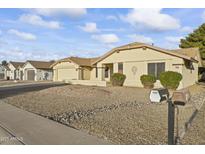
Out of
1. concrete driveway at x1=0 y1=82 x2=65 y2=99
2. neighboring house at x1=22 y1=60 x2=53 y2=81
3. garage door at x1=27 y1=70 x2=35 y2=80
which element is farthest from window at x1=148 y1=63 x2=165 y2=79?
garage door at x1=27 y1=70 x2=35 y2=80

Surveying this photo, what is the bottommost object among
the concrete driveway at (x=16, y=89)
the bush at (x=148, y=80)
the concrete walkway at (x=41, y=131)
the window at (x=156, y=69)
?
the concrete driveway at (x=16, y=89)

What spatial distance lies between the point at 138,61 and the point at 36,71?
99.3 feet

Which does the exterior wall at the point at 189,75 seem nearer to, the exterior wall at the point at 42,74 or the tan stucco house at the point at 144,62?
the tan stucco house at the point at 144,62

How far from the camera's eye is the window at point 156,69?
2514cm

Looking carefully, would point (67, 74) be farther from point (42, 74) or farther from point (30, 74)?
point (30, 74)

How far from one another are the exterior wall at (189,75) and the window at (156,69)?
1943mm

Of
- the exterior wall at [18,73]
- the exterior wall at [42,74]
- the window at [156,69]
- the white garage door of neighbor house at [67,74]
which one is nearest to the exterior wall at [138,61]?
the window at [156,69]

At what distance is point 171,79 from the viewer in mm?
→ 23047

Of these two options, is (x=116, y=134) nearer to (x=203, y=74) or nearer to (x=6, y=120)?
(x=6, y=120)

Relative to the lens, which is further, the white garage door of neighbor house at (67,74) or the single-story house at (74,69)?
the white garage door of neighbor house at (67,74)

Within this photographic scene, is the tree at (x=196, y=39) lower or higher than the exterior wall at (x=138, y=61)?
higher

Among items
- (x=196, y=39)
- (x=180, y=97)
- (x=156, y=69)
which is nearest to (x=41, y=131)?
(x=180, y=97)
